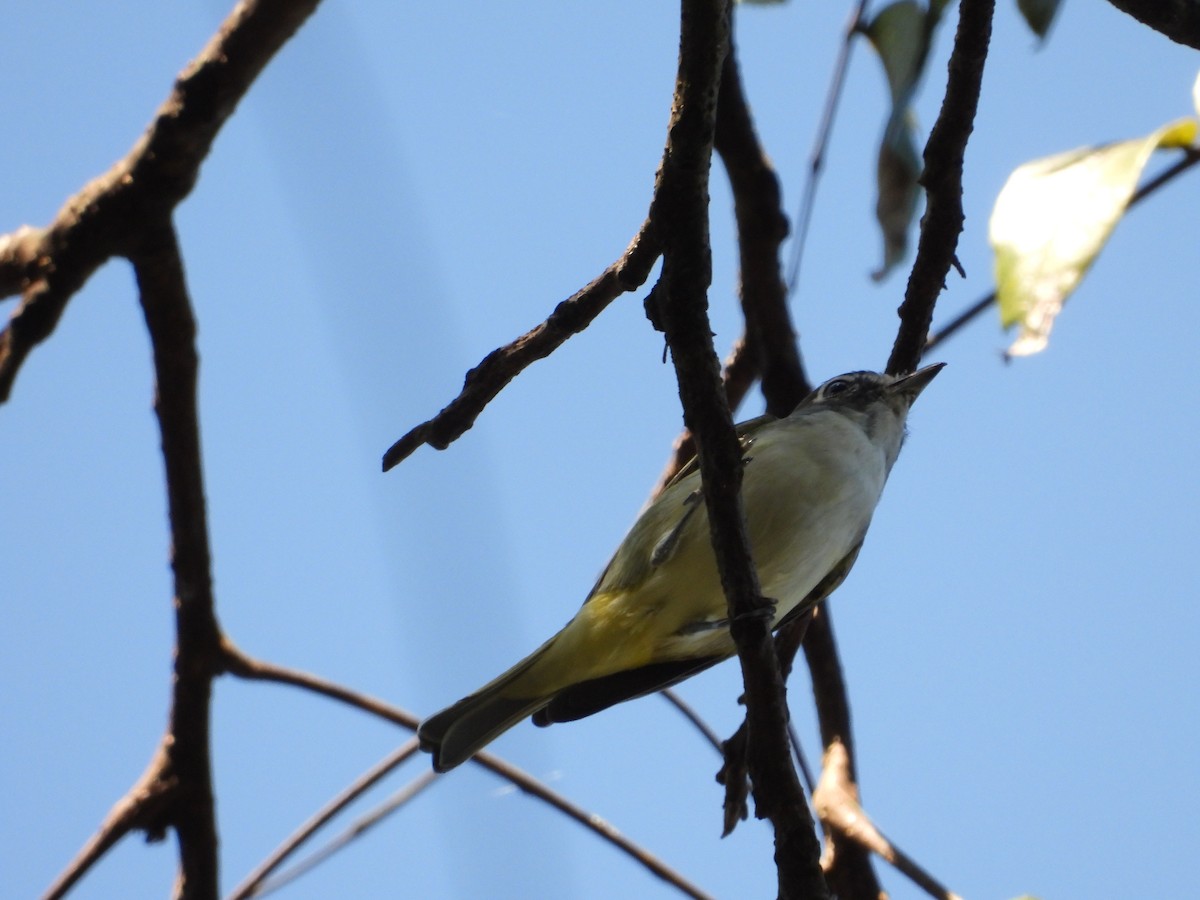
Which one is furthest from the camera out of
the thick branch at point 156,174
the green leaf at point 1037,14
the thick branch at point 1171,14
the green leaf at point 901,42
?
the thick branch at point 156,174

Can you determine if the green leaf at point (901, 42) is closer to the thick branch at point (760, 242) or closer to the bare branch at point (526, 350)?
the thick branch at point (760, 242)

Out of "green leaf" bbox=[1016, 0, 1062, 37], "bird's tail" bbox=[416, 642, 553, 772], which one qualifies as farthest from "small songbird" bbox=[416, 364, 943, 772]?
"green leaf" bbox=[1016, 0, 1062, 37]

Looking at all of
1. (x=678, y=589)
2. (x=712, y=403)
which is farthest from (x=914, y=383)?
(x=712, y=403)

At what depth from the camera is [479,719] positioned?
13.2ft

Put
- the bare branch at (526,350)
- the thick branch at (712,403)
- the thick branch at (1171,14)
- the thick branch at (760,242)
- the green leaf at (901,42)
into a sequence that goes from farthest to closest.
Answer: the thick branch at (760,242), the green leaf at (901,42), the thick branch at (1171,14), the bare branch at (526,350), the thick branch at (712,403)

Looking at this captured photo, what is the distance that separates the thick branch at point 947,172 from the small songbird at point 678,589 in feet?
2.11

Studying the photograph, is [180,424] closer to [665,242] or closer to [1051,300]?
[665,242]

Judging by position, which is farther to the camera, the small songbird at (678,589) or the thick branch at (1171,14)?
the small songbird at (678,589)

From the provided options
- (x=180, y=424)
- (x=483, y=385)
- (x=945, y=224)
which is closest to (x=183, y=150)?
(x=180, y=424)

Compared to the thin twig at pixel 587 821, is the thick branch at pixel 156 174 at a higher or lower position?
higher

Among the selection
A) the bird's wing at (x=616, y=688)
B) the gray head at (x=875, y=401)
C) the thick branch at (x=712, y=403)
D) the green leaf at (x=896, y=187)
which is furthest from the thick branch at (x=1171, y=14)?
the bird's wing at (x=616, y=688)

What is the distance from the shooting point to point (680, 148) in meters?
2.24

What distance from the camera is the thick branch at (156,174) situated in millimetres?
3973

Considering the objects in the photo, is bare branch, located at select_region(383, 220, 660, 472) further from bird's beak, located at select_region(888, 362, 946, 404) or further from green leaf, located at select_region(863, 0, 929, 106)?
bird's beak, located at select_region(888, 362, 946, 404)
